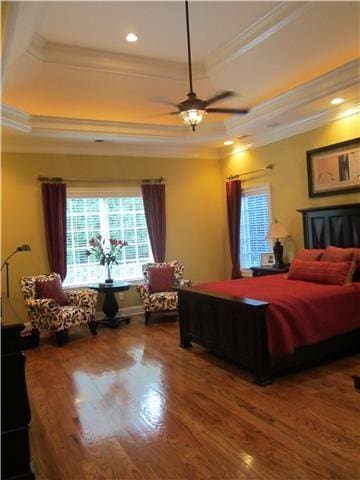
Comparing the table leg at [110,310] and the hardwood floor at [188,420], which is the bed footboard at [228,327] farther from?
the table leg at [110,310]

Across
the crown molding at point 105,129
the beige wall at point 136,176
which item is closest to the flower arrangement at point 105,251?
the beige wall at point 136,176

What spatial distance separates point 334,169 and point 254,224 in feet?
6.21

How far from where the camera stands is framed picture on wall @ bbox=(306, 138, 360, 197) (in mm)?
4941

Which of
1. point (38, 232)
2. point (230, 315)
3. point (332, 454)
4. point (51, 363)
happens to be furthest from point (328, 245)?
point (38, 232)

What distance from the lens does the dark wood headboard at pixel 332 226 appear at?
15.9 ft

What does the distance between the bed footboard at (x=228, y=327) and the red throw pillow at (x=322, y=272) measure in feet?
3.82

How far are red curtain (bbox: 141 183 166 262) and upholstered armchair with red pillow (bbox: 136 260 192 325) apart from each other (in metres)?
0.36

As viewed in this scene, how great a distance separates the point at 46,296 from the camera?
5.34 m

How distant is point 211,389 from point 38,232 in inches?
149

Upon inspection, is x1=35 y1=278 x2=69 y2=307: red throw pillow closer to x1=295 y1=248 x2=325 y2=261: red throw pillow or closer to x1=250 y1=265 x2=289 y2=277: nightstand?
x1=250 y1=265 x2=289 y2=277: nightstand

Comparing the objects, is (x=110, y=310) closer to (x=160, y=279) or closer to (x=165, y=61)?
(x=160, y=279)

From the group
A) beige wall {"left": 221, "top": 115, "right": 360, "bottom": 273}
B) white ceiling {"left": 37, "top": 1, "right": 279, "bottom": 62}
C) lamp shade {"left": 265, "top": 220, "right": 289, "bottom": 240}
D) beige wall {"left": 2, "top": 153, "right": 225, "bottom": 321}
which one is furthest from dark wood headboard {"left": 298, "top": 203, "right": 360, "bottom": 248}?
white ceiling {"left": 37, "top": 1, "right": 279, "bottom": 62}

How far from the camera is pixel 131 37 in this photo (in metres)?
4.09

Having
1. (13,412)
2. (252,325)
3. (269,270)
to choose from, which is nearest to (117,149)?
(269,270)
